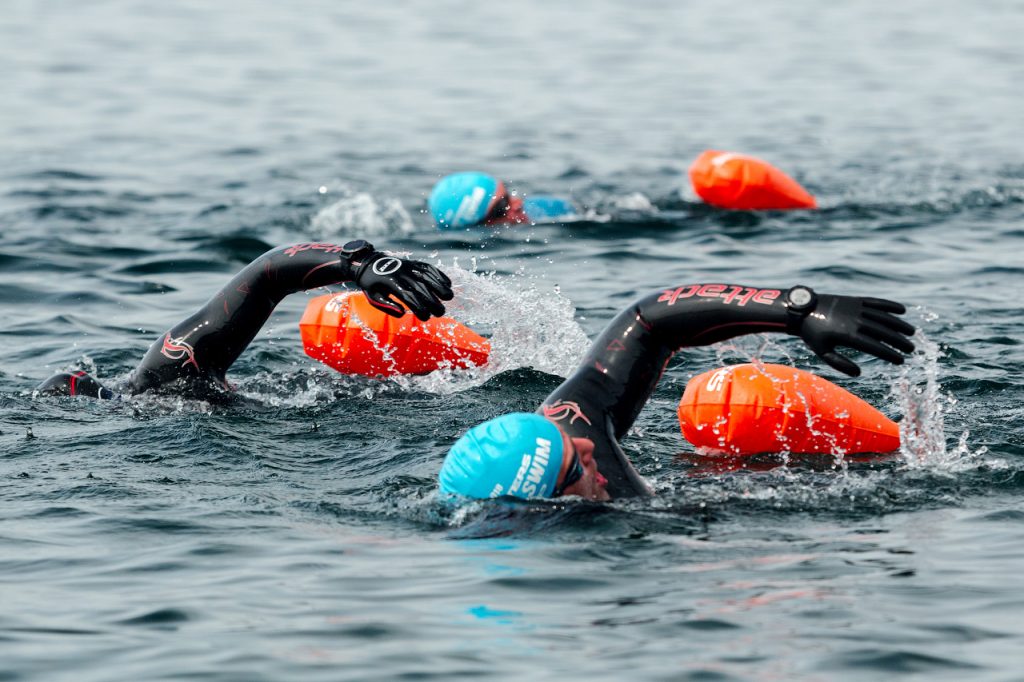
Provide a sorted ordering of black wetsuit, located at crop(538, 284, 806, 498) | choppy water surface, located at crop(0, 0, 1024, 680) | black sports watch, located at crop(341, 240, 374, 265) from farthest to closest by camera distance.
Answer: black sports watch, located at crop(341, 240, 374, 265)
black wetsuit, located at crop(538, 284, 806, 498)
choppy water surface, located at crop(0, 0, 1024, 680)

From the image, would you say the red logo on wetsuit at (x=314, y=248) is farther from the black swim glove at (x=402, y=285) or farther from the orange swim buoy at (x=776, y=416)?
the orange swim buoy at (x=776, y=416)

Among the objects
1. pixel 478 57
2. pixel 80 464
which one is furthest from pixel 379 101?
pixel 80 464

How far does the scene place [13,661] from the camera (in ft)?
19.6

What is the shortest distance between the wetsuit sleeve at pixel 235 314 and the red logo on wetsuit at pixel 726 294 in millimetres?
1908

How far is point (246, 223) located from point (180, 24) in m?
25.8

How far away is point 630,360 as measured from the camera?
287 inches

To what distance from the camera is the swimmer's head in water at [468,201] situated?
16.0 metres

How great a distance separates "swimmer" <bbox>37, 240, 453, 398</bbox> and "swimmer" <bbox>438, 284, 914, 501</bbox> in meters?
1.09

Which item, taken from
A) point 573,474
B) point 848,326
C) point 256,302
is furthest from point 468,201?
point 848,326

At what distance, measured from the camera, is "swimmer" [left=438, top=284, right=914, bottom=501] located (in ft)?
22.0

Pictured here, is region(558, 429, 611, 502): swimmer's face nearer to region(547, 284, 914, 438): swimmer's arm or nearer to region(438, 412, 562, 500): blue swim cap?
region(438, 412, 562, 500): blue swim cap

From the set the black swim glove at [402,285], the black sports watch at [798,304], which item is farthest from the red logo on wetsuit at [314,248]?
the black sports watch at [798,304]

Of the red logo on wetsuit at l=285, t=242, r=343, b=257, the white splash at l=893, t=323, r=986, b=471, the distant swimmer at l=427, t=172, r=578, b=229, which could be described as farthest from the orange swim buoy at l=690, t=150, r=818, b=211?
the red logo on wetsuit at l=285, t=242, r=343, b=257

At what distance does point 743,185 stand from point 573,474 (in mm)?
10136
